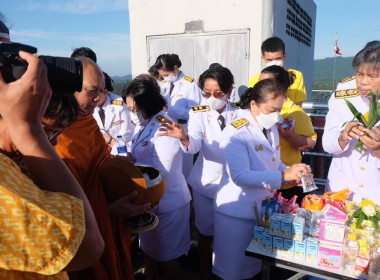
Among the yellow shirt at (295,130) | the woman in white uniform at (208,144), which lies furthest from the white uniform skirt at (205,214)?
the yellow shirt at (295,130)

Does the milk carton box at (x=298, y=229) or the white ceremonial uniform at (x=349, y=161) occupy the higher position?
the white ceremonial uniform at (x=349, y=161)

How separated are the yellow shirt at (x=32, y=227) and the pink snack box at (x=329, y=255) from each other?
5.53 ft

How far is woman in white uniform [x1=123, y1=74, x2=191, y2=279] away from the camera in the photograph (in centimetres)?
253

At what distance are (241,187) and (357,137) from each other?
923mm

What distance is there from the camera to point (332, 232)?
192 cm

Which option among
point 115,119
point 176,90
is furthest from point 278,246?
point 176,90

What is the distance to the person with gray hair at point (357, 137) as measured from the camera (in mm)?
2184

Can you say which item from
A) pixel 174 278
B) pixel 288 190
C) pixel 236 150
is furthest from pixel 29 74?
pixel 288 190

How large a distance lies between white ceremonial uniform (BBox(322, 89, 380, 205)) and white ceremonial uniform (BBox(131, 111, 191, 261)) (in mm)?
1309

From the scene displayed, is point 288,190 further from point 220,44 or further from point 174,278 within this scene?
point 220,44

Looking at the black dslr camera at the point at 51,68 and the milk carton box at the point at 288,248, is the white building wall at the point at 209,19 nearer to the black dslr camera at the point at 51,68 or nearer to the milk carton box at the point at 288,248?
the milk carton box at the point at 288,248

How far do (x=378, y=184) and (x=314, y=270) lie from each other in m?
0.92

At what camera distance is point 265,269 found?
2.14 m

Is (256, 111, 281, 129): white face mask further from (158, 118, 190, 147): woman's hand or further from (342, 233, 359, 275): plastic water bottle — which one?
(342, 233, 359, 275): plastic water bottle
